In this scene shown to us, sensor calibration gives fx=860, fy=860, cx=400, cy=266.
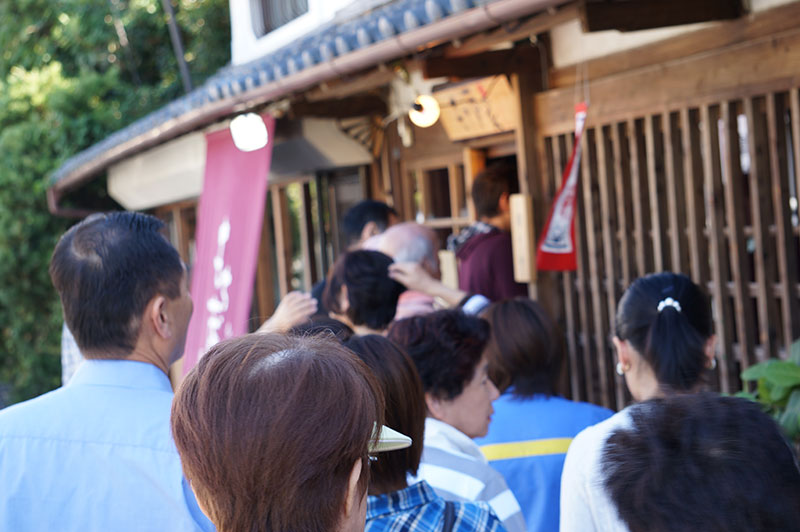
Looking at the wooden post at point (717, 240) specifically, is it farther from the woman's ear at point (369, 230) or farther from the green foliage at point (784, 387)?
the woman's ear at point (369, 230)

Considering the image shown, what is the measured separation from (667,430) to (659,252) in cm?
348

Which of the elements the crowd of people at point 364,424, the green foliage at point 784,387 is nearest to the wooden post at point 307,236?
the crowd of people at point 364,424

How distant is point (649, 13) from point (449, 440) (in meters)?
2.45

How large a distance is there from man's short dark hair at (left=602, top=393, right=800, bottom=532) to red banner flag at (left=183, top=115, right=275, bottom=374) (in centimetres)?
505

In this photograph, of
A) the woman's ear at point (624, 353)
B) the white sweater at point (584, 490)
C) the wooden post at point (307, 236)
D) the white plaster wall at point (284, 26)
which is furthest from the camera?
the wooden post at point (307, 236)

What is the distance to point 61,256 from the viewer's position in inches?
94.5

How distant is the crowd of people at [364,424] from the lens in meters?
1.29

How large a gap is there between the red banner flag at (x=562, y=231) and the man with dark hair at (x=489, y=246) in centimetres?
62

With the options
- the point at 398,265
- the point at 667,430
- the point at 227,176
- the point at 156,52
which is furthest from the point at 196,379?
the point at 156,52

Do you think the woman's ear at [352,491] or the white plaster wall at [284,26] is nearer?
the woman's ear at [352,491]

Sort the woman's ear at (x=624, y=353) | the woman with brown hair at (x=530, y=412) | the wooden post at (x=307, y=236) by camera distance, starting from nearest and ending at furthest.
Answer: the woman's ear at (x=624, y=353), the woman with brown hair at (x=530, y=412), the wooden post at (x=307, y=236)

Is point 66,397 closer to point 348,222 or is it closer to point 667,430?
point 667,430

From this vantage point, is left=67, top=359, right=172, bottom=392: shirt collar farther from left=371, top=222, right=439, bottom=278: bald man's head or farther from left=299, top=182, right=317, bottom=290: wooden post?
left=299, top=182, right=317, bottom=290: wooden post

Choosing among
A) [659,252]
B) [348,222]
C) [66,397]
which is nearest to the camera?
[66,397]
